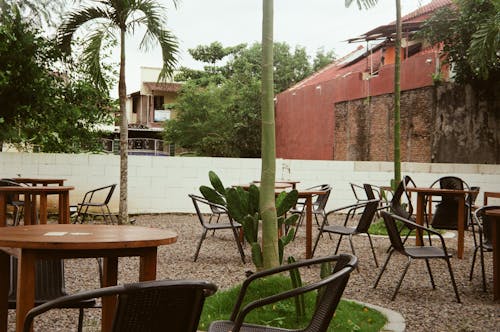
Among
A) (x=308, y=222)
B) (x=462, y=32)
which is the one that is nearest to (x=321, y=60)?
(x=462, y=32)

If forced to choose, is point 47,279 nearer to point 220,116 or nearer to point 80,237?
point 80,237

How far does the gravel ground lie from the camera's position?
14.5 ft

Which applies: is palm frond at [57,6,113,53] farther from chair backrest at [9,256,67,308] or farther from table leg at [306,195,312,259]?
chair backrest at [9,256,67,308]

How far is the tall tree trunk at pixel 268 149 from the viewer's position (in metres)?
4.18

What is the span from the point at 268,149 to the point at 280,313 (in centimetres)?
104

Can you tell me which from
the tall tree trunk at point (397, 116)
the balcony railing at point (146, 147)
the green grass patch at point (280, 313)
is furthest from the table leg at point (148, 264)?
the balcony railing at point (146, 147)

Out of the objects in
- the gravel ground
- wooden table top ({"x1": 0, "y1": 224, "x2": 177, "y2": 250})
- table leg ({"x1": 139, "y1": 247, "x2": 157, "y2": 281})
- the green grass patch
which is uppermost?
wooden table top ({"x1": 0, "y1": 224, "x2": 177, "y2": 250})

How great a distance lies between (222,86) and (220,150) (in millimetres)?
3009

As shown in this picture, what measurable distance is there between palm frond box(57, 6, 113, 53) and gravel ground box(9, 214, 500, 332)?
413 cm

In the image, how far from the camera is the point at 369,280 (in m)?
6.09

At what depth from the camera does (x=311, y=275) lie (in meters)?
6.26

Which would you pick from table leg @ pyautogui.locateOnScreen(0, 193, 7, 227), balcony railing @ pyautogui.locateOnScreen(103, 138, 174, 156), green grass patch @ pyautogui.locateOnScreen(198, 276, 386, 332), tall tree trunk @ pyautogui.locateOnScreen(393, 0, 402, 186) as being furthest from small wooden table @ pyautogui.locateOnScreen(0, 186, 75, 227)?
balcony railing @ pyautogui.locateOnScreen(103, 138, 174, 156)

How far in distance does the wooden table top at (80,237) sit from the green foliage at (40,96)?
30.8 ft

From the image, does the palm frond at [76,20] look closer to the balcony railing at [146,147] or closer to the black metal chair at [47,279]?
the black metal chair at [47,279]
